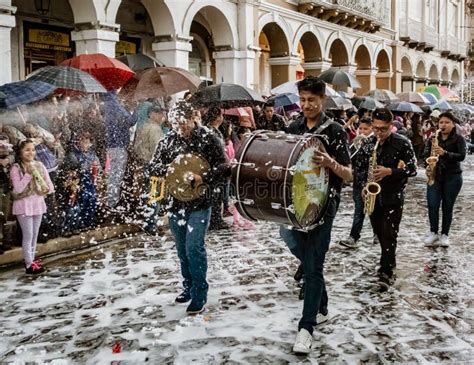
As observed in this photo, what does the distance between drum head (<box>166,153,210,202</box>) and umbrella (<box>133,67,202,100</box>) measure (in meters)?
4.42

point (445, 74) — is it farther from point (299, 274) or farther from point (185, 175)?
point (185, 175)

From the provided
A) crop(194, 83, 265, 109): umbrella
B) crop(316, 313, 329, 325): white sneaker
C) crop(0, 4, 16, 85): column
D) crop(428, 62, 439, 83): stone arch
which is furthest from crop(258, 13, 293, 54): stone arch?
crop(428, 62, 439, 83): stone arch

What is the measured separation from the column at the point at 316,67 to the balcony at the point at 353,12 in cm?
166

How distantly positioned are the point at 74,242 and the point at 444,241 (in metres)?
4.63

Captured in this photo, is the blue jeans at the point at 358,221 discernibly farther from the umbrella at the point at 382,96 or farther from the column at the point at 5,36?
the umbrella at the point at 382,96

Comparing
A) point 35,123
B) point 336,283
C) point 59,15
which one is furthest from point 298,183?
point 59,15

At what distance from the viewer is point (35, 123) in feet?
26.1

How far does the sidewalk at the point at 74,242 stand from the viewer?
7023 millimetres

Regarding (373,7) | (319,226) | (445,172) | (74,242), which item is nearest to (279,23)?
(373,7)

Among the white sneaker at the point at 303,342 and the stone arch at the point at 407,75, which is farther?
the stone arch at the point at 407,75

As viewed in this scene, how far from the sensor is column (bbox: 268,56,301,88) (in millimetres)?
20094

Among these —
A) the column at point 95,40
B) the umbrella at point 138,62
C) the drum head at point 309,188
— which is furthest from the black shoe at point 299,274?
the column at point 95,40

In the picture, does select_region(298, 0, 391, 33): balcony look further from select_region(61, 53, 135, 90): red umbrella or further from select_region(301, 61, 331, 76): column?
select_region(61, 53, 135, 90): red umbrella

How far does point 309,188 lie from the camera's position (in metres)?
4.34
